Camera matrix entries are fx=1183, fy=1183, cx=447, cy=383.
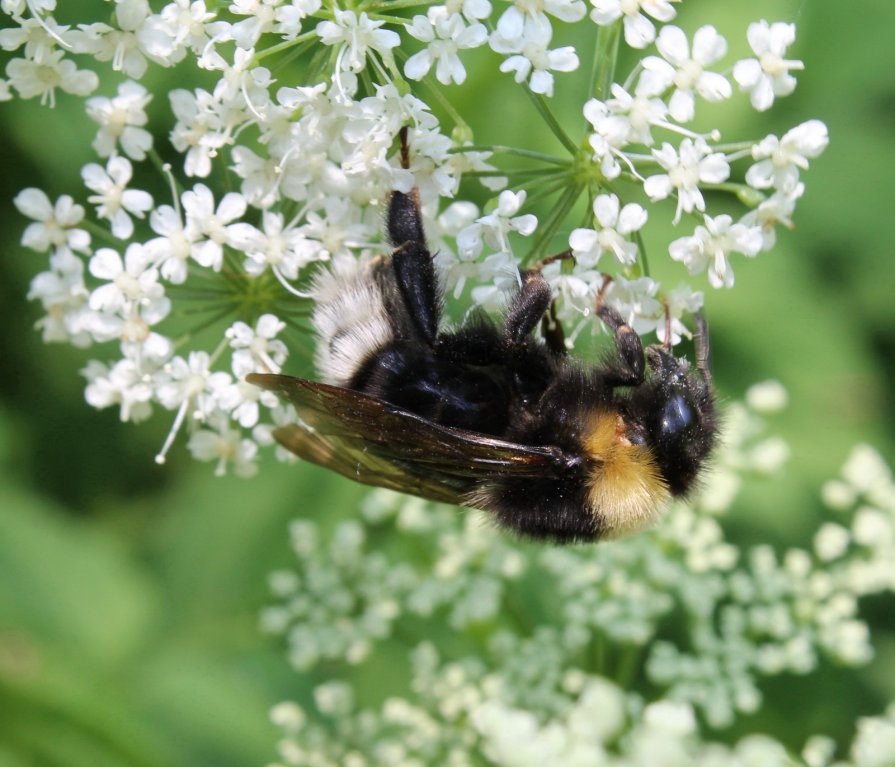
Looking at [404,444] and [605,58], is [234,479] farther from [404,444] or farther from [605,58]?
[605,58]

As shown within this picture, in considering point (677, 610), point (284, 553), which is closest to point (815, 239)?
point (677, 610)

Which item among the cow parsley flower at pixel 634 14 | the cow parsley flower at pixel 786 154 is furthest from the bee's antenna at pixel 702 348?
the cow parsley flower at pixel 634 14

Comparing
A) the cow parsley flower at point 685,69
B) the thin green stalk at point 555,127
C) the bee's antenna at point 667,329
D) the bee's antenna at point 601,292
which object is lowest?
the bee's antenna at point 667,329

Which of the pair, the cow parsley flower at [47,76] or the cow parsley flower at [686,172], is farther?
the cow parsley flower at [47,76]

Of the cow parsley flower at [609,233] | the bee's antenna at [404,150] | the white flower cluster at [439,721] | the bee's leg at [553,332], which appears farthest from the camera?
the white flower cluster at [439,721]

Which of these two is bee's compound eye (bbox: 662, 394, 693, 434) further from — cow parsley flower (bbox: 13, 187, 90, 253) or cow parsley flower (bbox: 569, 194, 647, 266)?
cow parsley flower (bbox: 13, 187, 90, 253)

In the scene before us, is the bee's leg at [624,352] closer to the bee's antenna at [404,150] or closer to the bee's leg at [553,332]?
the bee's leg at [553,332]

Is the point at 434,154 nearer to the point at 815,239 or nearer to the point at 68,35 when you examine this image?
the point at 68,35
